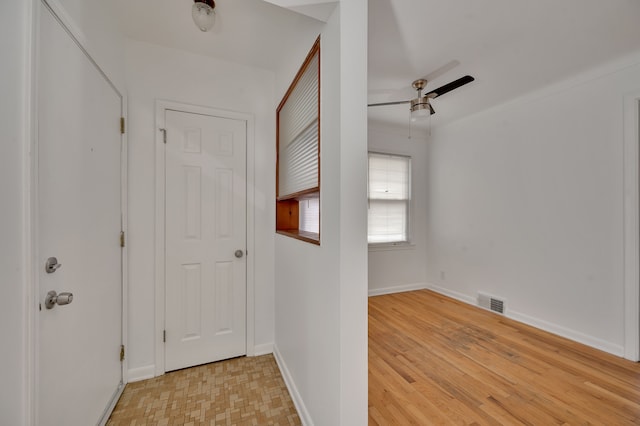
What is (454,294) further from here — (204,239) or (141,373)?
(141,373)

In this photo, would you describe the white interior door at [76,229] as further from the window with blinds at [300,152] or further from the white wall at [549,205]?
the white wall at [549,205]

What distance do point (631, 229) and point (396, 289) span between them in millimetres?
2649

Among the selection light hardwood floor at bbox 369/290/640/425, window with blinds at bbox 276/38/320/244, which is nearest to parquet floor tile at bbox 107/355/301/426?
light hardwood floor at bbox 369/290/640/425

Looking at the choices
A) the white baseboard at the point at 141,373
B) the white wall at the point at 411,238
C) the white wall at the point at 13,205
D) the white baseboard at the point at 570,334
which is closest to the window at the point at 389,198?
the white wall at the point at 411,238

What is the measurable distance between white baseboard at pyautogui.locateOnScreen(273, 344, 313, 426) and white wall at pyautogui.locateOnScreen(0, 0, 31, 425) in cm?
125

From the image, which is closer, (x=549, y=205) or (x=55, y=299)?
(x=55, y=299)

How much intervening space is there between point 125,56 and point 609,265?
14.9ft

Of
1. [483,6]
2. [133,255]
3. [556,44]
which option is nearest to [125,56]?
[133,255]

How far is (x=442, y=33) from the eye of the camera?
1.93 metres

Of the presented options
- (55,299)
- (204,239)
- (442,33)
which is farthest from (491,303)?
(55,299)

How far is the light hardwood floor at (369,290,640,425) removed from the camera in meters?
1.63

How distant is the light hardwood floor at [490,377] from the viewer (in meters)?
1.63

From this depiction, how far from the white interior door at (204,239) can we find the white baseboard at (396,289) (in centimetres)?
231

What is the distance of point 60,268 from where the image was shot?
1141 millimetres
